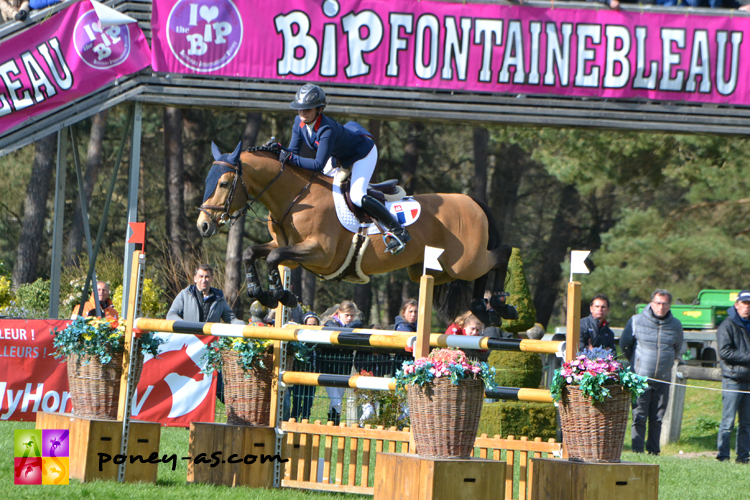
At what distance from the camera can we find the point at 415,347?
16.8 ft

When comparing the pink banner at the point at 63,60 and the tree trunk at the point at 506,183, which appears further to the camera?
the tree trunk at the point at 506,183

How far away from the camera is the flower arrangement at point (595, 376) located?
4836mm

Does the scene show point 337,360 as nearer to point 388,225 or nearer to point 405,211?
point 405,211

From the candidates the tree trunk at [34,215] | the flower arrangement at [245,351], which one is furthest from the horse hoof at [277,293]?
the tree trunk at [34,215]

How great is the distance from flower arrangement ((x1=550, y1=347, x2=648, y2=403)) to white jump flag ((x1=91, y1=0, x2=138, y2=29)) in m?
6.69

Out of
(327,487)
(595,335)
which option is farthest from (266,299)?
(595,335)

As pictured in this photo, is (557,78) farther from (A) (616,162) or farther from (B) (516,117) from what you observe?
(A) (616,162)

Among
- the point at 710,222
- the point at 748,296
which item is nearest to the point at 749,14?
the point at 748,296

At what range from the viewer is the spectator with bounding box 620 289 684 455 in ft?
29.9

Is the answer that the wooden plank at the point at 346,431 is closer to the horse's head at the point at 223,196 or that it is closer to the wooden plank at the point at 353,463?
the wooden plank at the point at 353,463

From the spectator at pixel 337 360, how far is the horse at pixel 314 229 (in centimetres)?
201

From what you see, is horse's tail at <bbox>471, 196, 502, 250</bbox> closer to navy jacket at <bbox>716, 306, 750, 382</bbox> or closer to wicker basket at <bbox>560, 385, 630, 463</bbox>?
wicker basket at <bbox>560, 385, 630, 463</bbox>

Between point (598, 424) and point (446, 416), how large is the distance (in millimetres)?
846

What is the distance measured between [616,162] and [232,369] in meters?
13.9
